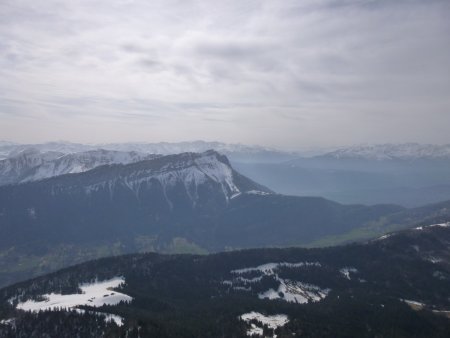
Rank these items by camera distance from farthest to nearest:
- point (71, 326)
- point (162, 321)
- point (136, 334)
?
1. point (162, 321)
2. point (71, 326)
3. point (136, 334)

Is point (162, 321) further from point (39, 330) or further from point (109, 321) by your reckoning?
point (39, 330)

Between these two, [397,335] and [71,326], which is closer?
[71,326]

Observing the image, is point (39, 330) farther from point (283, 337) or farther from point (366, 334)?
point (366, 334)

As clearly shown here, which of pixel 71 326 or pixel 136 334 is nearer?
pixel 136 334

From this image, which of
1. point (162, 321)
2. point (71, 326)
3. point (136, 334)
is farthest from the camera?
point (162, 321)

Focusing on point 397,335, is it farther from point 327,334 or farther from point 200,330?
point 200,330

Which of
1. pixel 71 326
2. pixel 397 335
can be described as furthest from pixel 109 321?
pixel 397 335

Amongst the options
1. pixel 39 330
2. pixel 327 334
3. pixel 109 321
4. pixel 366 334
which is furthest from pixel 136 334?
pixel 366 334

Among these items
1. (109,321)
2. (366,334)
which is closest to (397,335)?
(366,334)
